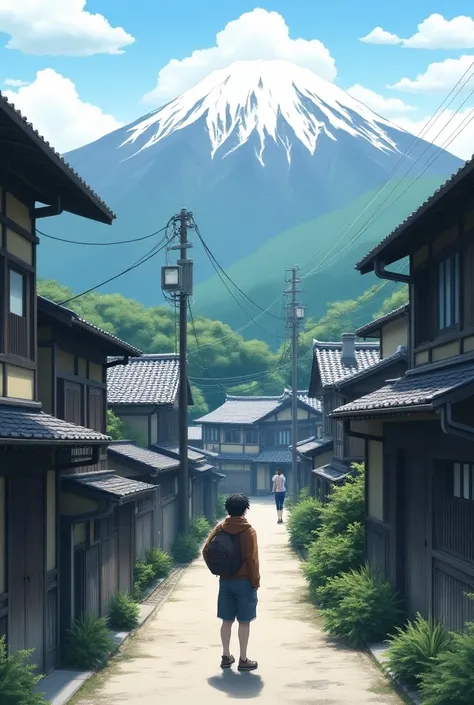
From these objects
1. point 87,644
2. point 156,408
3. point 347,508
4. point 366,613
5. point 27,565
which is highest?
point 156,408

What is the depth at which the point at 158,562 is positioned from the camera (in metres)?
24.6

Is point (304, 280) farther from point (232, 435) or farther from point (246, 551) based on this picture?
point (246, 551)

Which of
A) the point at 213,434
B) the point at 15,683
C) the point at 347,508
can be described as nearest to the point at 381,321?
the point at 347,508

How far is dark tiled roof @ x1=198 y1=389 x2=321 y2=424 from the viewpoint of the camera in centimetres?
6766

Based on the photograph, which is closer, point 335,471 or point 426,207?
point 426,207

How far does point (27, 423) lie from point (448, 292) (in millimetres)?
6002

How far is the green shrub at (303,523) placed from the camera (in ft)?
93.6

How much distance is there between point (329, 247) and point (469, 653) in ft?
612

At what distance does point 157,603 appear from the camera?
2066 centimetres

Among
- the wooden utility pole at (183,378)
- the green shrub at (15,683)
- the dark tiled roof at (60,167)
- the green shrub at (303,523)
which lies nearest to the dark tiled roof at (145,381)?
the wooden utility pole at (183,378)

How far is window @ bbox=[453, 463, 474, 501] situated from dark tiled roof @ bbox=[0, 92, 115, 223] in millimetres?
5485

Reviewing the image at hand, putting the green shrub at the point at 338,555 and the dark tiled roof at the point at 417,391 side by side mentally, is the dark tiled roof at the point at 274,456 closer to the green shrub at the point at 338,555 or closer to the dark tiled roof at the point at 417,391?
the green shrub at the point at 338,555

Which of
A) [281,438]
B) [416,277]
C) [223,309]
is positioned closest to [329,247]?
[223,309]

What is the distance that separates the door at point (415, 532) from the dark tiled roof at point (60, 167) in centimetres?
550
